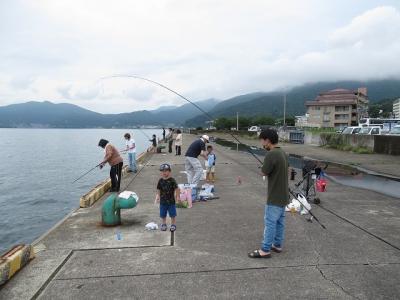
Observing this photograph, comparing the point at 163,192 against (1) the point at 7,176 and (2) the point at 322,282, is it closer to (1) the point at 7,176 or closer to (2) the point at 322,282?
(2) the point at 322,282

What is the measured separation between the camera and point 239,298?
156 inches

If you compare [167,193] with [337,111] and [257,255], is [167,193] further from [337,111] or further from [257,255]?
[337,111]

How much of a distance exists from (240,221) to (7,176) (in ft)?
85.8

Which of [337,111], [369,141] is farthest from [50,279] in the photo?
[337,111]

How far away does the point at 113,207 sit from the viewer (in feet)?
22.5

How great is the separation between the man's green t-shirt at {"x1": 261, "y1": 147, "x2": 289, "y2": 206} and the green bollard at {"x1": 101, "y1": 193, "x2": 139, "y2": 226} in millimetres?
2952

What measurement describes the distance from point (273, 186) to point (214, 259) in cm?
129

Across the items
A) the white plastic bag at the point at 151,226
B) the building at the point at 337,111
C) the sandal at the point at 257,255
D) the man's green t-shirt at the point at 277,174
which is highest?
the building at the point at 337,111

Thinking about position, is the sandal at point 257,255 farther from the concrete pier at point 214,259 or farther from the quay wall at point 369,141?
the quay wall at point 369,141

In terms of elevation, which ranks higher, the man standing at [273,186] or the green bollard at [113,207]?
the man standing at [273,186]

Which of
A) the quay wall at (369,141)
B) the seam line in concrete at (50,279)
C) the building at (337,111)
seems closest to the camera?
the seam line in concrete at (50,279)

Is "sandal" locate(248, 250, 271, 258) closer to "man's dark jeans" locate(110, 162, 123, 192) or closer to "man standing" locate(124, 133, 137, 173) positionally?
"man's dark jeans" locate(110, 162, 123, 192)

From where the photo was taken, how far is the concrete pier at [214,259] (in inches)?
165

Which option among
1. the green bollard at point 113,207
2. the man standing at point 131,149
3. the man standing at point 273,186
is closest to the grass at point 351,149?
the man standing at point 131,149
